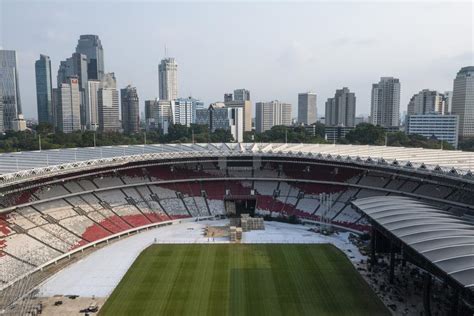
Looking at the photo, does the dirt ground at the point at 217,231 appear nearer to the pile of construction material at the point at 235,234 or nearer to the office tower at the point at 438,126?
the pile of construction material at the point at 235,234

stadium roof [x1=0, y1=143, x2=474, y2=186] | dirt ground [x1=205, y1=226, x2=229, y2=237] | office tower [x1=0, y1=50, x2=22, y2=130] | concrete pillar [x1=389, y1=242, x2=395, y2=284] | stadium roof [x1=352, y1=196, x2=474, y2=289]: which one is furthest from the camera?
office tower [x1=0, y1=50, x2=22, y2=130]

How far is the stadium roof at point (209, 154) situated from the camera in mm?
41375

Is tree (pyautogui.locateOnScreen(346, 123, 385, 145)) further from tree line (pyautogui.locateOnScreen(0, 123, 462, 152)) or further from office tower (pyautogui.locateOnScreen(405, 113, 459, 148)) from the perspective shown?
office tower (pyautogui.locateOnScreen(405, 113, 459, 148))

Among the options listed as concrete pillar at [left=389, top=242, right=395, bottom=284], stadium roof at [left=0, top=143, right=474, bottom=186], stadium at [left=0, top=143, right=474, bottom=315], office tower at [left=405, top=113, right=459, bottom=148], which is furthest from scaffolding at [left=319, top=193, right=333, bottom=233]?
office tower at [left=405, top=113, right=459, bottom=148]

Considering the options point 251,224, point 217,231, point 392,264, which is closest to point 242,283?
point 392,264

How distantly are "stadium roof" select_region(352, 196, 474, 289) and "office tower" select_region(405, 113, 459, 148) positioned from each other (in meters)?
121

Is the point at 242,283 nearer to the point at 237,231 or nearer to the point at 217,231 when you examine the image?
the point at 237,231

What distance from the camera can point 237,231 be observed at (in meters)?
45.3

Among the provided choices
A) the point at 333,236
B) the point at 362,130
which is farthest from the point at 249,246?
the point at 362,130

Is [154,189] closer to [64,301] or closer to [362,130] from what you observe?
[64,301]

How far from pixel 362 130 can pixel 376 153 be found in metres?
50.9

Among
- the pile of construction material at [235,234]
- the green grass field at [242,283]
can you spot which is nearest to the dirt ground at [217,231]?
the pile of construction material at [235,234]

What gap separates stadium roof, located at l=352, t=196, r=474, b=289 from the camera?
22109 mm

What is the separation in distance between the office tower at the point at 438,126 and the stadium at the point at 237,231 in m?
101
